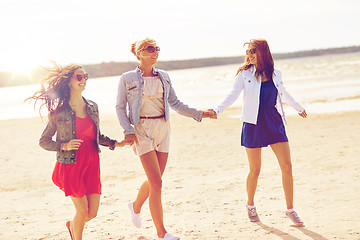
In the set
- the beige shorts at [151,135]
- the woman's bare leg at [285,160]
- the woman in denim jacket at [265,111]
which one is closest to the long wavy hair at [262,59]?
the woman in denim jacket at [265,111]

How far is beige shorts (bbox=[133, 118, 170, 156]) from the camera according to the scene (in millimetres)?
4664

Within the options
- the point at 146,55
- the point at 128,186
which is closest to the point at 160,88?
the point at 146,55

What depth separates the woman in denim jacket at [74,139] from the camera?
421 centimetres

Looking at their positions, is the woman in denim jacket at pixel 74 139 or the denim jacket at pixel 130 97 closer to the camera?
the woman in denim jacket at pixel 74 139

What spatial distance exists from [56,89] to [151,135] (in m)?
0.98

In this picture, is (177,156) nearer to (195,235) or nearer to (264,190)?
(264,190)

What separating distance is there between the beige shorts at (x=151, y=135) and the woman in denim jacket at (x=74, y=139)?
0.46 meters

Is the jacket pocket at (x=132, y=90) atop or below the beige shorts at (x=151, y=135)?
atop

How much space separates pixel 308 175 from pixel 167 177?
7.70 feet

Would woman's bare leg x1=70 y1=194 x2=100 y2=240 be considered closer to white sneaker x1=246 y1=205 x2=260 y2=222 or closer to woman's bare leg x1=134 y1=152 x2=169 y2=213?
woman's bare leg x1=134 y1=152 x2=169 y2=213

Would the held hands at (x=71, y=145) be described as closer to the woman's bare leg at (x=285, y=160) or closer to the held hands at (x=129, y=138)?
the held hands at (x=129, y=138)

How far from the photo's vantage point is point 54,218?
6.38 m

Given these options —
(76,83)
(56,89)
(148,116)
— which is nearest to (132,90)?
(148,116)

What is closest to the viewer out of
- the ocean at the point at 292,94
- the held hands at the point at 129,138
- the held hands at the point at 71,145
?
the held hands at the point at 71,145
